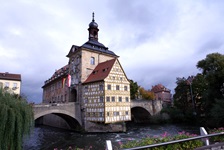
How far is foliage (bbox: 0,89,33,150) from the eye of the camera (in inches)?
273

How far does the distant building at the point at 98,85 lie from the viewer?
1984 cm

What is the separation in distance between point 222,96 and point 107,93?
1485 centimetres

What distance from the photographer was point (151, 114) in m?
31.4

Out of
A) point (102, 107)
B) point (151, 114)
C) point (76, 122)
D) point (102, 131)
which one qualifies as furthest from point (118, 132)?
point (151, 114)

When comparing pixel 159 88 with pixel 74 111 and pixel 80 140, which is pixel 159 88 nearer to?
pixel 74 111

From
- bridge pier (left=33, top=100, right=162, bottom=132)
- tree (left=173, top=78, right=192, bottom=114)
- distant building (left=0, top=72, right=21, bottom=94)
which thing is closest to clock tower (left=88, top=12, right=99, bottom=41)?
bridge pier (left=33, top=100, right=162, bottom=132)

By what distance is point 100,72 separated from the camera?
21.6 m

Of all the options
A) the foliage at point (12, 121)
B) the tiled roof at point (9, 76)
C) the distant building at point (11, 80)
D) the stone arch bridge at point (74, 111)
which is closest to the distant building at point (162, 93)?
the stone arch bridge at point (74, 111)

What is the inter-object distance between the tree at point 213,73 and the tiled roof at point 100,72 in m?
12.2

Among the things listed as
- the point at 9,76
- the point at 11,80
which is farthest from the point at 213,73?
the point at 9,76

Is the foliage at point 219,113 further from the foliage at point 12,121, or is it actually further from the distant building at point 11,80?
the distant building at point 11,80

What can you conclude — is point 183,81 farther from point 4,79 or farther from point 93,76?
point 4,79

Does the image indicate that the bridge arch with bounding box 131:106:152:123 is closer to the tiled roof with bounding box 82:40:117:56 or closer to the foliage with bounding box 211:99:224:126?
the tiled roof with bounding box 82:40:117:56

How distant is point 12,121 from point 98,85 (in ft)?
44.1
